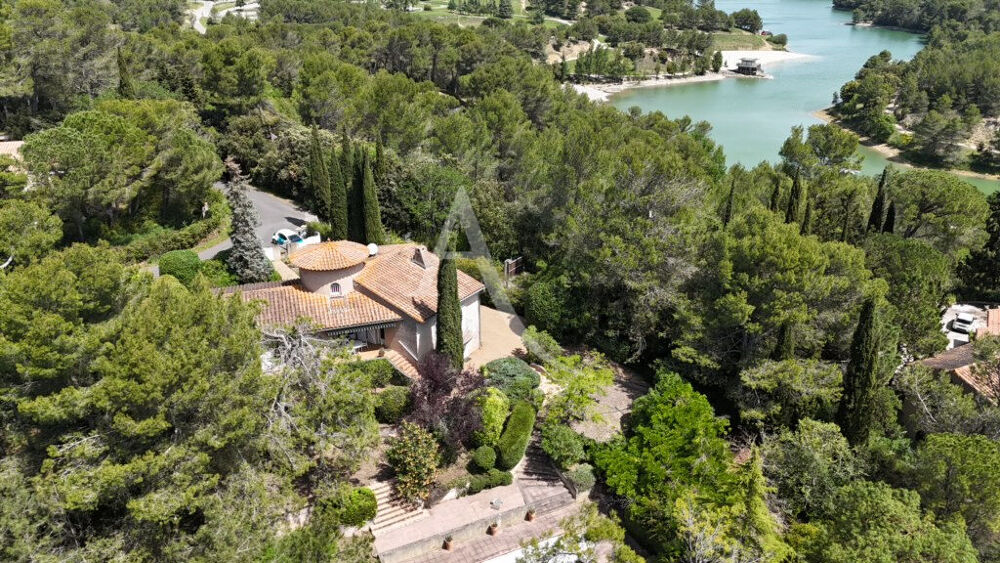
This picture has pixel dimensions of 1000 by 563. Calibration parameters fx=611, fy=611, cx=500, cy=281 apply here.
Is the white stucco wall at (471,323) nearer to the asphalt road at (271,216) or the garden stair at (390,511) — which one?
the garden stair at (390,511)

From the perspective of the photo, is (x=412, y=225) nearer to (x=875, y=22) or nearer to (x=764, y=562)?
(x=764, y=562)

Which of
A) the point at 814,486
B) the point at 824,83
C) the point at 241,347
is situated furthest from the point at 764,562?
the point at 824,83

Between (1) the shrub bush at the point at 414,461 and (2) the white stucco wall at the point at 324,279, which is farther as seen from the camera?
(2) the white stucco wall at the point at 324,279

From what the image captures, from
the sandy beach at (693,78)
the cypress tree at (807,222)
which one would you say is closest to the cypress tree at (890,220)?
the cypress tree at (807,222)

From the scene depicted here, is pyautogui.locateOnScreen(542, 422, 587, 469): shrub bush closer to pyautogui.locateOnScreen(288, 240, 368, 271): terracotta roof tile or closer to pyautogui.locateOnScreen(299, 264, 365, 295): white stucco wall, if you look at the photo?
pyautogui.locateOnScreen(299, 264, 365, 295): white stucco wall

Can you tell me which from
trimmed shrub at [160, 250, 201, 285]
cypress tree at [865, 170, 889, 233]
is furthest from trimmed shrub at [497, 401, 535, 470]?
cypress tree at [865, 170, 889, 233]

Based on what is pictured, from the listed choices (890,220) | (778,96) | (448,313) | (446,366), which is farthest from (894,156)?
(446,366)
